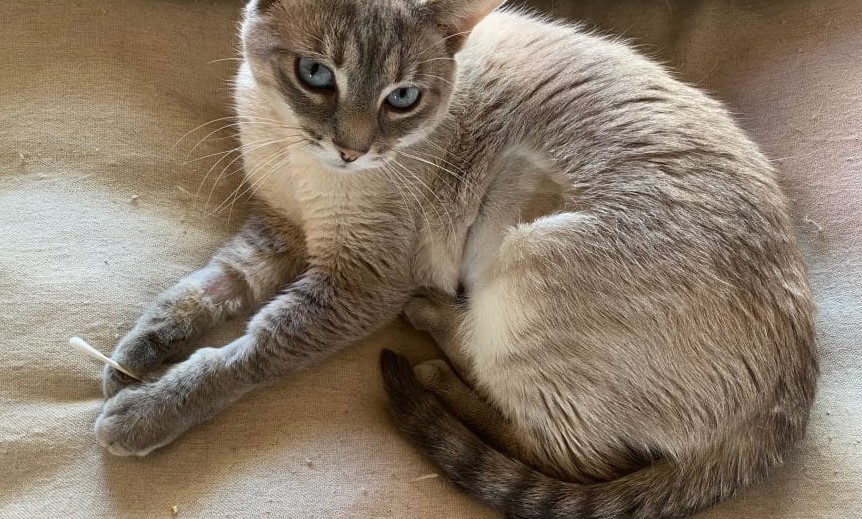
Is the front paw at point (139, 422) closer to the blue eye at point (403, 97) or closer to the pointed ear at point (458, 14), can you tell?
the blue eye at point (403, 97)

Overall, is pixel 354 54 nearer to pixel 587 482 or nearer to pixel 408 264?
pixel 408 264

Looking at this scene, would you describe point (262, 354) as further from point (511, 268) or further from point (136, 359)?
point (511, 268)

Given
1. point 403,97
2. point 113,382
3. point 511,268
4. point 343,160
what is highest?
point 403,97

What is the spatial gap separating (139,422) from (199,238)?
0.61 m

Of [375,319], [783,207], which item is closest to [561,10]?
[783,207]

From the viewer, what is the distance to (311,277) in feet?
6.67

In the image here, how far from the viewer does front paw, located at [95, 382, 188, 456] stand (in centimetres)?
171

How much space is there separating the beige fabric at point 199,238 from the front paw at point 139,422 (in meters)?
0.05

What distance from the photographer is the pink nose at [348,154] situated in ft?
5.74

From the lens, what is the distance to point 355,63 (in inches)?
66.6

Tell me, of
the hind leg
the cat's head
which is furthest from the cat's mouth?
the hind leg

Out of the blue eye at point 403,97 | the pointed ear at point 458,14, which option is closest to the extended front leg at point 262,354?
the blue eye at point 403,97

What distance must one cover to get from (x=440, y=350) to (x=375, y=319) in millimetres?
236

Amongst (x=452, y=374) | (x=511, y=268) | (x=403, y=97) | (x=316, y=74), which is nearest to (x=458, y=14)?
(x=403, y=97)
